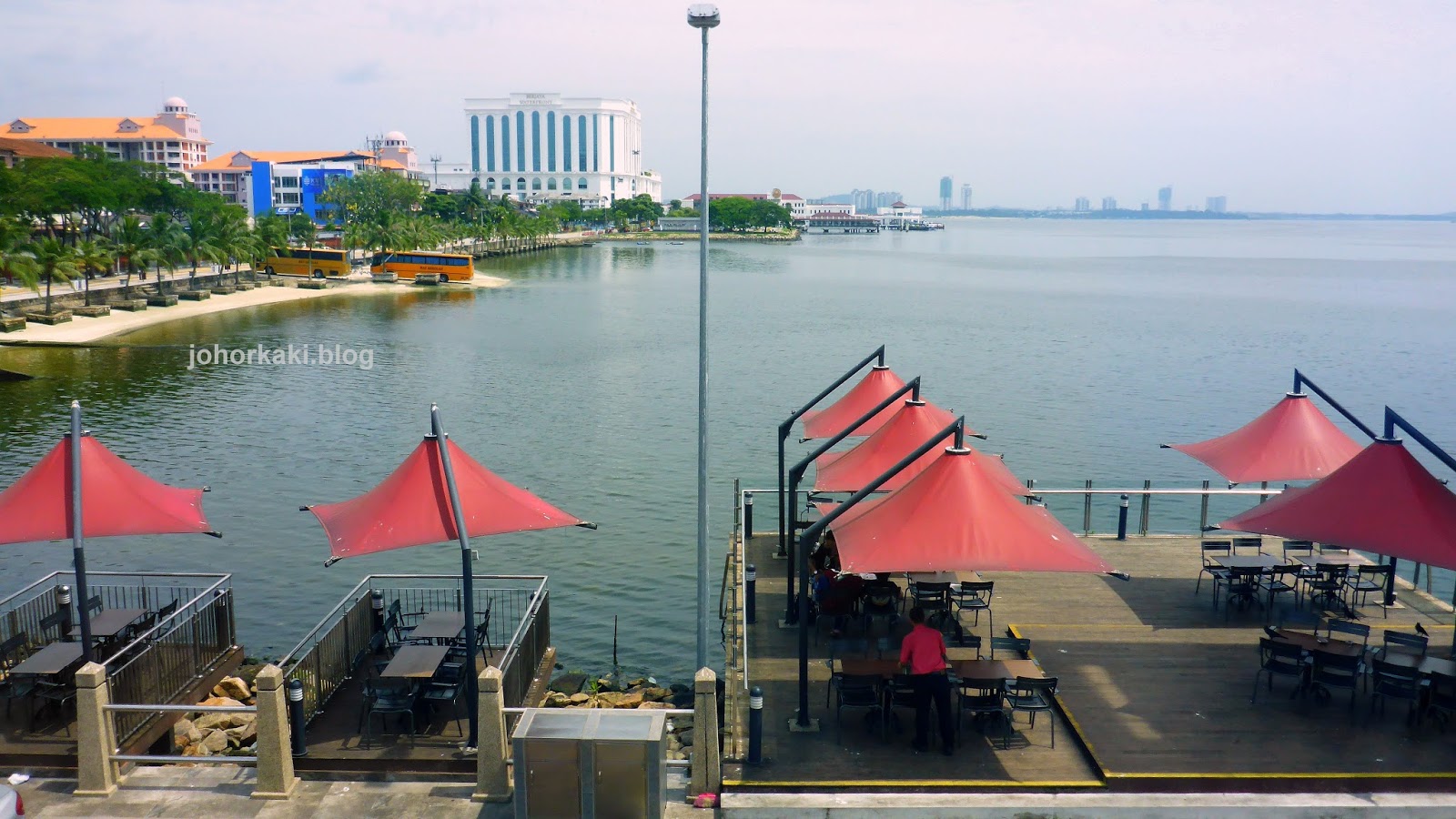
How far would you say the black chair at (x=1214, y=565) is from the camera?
595 inches

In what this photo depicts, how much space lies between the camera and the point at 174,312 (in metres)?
66.1

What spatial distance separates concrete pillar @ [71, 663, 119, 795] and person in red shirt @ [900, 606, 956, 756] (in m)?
7.98

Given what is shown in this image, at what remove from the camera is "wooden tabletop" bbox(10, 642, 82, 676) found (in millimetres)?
12094

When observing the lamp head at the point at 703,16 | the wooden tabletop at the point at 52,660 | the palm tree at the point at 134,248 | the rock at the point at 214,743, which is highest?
the lamp head at the point at 703,16

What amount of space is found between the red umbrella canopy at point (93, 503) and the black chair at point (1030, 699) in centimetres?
982

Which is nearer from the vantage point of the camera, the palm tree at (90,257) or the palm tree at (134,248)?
the palm tree at (90,257)

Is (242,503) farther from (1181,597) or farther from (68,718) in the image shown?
(1181,597)

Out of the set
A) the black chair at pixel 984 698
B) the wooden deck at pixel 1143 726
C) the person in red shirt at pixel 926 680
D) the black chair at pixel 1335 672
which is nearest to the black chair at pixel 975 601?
the wooden deck at pixel 1143 726

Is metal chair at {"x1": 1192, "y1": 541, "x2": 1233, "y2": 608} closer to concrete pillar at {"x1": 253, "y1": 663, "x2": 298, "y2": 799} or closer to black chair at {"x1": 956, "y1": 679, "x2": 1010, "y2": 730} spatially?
black chair at {"x1": 956, "y1": 679, "x2": 1010, "y2": 730}

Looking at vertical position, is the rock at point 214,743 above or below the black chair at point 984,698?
below

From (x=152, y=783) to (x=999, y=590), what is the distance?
435 inches

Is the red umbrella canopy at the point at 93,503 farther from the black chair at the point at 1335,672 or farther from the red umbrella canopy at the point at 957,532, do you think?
the black chair at the point at 1335,672

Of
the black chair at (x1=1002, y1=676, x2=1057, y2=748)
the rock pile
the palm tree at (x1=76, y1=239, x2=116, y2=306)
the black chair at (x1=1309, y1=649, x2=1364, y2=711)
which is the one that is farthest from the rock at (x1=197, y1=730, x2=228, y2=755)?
the palm tree at (x1=76, y1=239, x2=116, y2=306)

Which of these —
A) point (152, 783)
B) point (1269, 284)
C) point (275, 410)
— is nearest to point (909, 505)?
point (152, 783)
